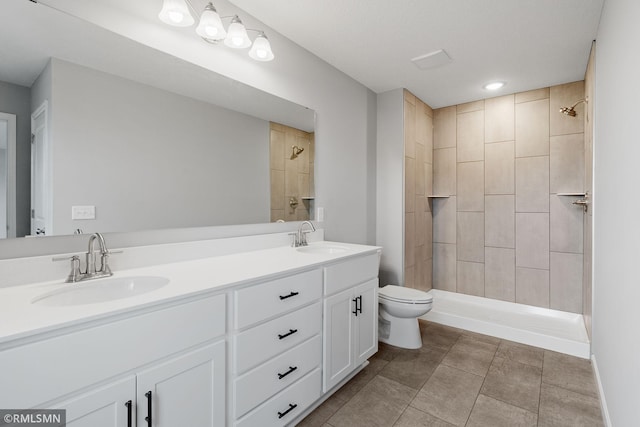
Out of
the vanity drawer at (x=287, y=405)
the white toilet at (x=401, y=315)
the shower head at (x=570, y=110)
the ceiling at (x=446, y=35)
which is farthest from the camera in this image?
the shower head at (x=570, y=110)

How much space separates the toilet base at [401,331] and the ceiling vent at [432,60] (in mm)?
2096

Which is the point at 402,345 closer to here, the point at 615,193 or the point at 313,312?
the point at 313,312

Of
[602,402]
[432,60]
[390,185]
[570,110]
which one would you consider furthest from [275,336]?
[570,110]

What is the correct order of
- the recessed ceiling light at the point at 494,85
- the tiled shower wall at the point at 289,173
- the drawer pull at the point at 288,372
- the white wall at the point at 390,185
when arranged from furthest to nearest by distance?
the white wall at the point at 390,185 → the recessed ceiling light at the point at 494,85 → the tiled shower wall at the point at 289,173 → the drawer pull at the point at 288,372

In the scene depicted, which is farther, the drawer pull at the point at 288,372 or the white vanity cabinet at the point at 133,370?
the drawer pull at the point at 288,372

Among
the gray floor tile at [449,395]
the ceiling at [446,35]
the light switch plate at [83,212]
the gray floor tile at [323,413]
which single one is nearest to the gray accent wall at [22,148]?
the light switch plate at [83,212]

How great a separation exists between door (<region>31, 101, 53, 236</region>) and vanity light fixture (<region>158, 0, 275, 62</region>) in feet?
2.30

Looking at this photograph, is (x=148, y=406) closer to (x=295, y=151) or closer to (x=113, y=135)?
(x=113, y=135)

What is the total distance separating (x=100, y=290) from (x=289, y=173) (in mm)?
1385

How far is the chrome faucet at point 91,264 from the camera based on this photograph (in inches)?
48.7

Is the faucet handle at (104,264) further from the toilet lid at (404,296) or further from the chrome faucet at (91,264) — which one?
the toilet lid at (404,296)

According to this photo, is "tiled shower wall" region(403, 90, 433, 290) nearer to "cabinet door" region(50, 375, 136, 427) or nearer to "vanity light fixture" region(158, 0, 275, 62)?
"vanity light fixture" region(158, 0, 275, 62)

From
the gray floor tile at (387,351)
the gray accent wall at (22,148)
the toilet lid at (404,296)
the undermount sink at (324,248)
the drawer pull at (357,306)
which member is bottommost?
the gray floor tile at (387,351)

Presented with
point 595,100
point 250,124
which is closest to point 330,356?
point 250,124
